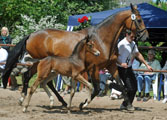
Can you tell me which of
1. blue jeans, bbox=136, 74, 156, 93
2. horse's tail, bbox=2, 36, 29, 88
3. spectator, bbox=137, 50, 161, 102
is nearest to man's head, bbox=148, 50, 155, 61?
spectator, bbox=137, 50, 161, 102

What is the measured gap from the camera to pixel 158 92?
10227 millimetres

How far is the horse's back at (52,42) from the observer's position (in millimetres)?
7916

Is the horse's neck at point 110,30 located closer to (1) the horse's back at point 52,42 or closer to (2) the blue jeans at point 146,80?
(1) the horse's back at point 52,42

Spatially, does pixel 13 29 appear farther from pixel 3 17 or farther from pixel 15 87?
pixel 15 87

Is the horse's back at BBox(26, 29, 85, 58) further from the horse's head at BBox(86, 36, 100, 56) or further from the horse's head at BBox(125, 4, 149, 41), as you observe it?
the horse's head at BBox(125, 4, 149, 41)

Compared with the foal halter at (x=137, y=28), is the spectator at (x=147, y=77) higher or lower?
lower

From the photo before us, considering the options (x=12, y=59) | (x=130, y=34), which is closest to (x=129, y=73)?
(x=130, y=34)

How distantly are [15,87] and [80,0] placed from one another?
8.64 m

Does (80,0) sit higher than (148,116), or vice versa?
(80,0)

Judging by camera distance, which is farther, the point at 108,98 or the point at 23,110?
the point at 108,98

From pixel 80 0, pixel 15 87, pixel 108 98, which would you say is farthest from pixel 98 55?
pixel 80 0

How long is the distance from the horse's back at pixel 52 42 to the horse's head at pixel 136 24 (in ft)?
3.22

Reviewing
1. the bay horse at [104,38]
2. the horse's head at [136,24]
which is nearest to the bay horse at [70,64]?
the bay horse at [104,38]

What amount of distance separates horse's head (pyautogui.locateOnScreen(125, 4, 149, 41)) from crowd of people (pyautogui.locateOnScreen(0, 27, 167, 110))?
0.34 feet
